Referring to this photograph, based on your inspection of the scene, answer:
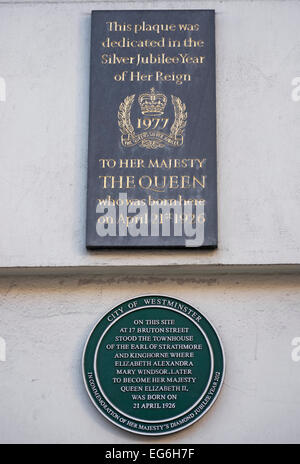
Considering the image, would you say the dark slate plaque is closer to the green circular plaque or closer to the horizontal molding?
the horizontal molding

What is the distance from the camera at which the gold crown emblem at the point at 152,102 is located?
23.7 ft

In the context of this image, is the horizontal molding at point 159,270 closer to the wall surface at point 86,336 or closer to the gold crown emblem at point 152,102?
the wall surface at point 86,336

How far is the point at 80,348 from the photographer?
6812mm

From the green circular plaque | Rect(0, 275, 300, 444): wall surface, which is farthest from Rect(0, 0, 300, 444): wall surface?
the green circular plaque

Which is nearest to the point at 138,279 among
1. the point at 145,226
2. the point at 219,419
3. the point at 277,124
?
the point at 145,226

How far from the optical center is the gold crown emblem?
7.24 m

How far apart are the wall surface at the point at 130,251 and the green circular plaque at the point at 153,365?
138mm

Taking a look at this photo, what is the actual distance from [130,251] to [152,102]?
1634 millimetres

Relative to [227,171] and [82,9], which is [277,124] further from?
[82,9]

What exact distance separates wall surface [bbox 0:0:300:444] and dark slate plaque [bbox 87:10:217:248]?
15 centimetres

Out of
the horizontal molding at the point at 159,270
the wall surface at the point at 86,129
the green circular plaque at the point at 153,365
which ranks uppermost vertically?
the wall surface at the point at 86,129

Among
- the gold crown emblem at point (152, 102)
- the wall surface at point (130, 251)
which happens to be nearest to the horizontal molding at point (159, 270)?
the wall surface at point (130, 251)

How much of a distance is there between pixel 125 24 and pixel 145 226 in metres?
2.32

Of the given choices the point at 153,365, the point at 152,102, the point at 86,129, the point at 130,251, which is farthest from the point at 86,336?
the point at 152,102
